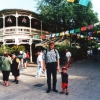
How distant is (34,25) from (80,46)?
280 inches

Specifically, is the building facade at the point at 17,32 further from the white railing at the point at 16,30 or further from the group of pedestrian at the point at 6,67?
the group of pedestrian at the point at 6,67

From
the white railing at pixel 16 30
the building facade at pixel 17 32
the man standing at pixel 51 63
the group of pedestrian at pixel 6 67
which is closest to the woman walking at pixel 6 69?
the group of pedestrian at pixel 6 67

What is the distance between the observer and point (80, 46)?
28578 millimetres

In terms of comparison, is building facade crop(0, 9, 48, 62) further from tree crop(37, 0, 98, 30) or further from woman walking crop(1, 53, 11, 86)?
woman walking crop(1, 53, 11, 86)

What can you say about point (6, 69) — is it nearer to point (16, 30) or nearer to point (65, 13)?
point (16, 30)

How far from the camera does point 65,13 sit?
75.9 feet

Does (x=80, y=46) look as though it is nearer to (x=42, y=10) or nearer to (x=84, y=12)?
(x=84, y=12)

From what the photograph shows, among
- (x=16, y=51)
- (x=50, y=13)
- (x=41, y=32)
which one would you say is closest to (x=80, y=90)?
(x=16, y=51)

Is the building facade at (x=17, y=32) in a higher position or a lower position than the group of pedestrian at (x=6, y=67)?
higher

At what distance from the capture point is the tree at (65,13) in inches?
920

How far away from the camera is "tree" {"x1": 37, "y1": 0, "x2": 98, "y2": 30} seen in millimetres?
23375

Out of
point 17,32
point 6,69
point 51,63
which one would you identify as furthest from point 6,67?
point 17,32

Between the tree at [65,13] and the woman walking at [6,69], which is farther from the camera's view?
the tree at [65,13]

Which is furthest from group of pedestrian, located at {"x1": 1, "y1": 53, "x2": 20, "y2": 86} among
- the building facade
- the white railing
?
the white railing
